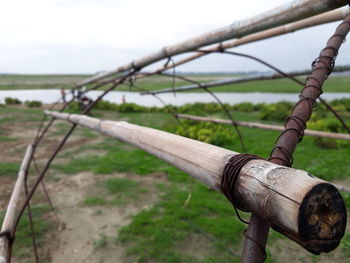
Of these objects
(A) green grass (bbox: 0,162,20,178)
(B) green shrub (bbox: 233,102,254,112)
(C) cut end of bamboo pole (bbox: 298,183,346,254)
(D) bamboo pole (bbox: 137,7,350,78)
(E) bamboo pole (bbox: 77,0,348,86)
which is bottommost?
(A) green grass (bbox: 0,162,20,178)

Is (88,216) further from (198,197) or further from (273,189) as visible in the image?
(273,189)

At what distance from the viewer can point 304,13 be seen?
1311 millimetres

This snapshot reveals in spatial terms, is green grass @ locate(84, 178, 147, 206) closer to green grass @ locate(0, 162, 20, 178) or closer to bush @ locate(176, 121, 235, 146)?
green grass @ locate(0, 162, 20, 178)

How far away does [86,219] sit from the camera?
432 cm

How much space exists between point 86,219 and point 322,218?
14.1ft

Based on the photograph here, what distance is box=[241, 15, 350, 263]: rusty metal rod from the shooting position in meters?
0.67

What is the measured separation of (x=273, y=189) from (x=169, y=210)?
4.09 metres

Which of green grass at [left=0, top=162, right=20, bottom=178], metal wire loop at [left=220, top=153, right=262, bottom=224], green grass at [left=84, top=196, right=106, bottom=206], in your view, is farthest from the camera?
green grass at [left=0, top=162, right=20, bottom=178]

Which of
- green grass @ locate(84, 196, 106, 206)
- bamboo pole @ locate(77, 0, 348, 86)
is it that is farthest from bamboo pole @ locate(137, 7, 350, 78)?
green grass @ locate(84, 196, 106, 206)

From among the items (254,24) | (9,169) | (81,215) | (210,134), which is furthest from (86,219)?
(210,134)

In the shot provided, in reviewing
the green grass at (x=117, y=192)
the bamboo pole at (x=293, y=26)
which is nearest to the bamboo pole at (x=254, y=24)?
the bamboo pole at (x=293, y=26)

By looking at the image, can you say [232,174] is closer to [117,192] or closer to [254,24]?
[254,24]

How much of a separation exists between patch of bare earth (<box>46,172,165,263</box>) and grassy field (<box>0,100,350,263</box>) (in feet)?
0.08

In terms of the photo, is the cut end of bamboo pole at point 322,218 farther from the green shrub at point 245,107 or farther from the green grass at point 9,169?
the green shrub at point 245,107
